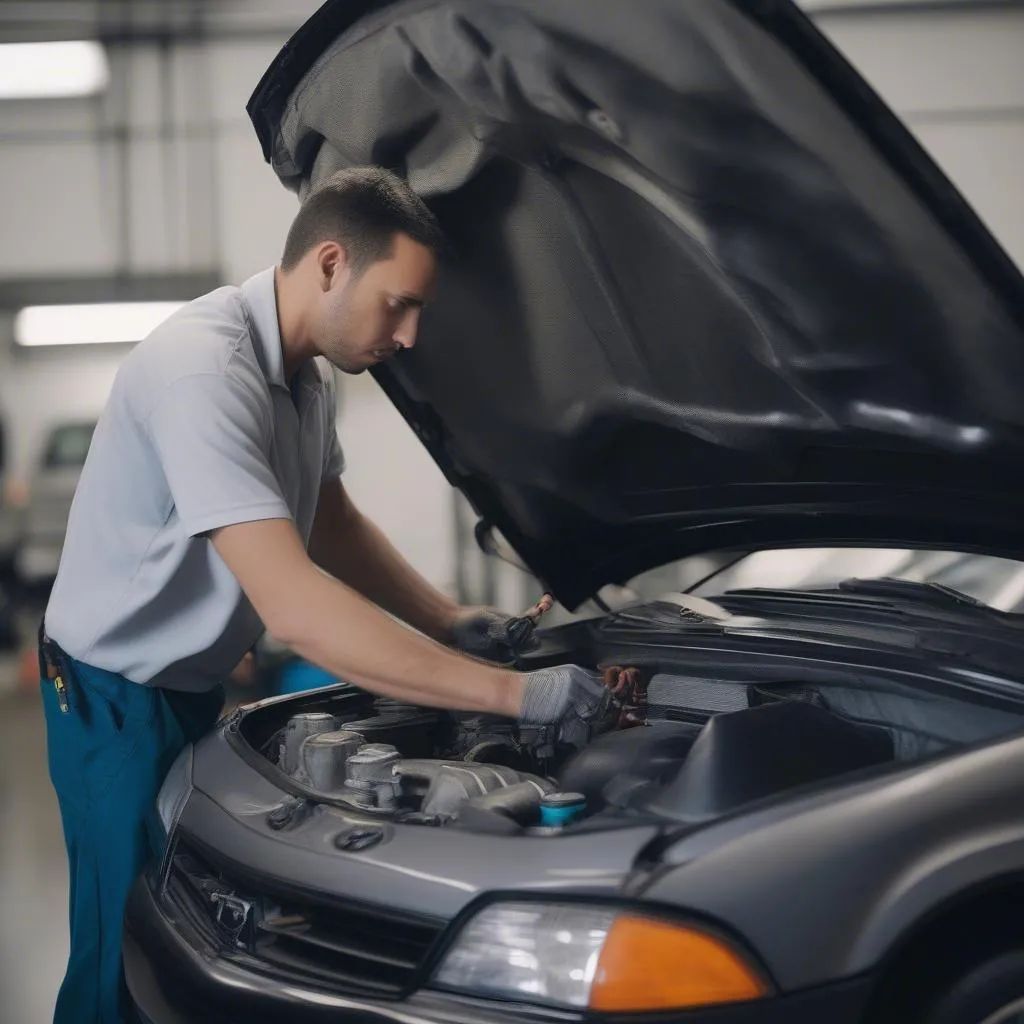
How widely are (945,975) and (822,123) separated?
2.83ft

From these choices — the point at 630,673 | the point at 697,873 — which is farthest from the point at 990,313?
the point at 630,673

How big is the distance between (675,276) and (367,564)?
36.4 inches

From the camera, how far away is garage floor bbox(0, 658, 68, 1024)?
2.57m

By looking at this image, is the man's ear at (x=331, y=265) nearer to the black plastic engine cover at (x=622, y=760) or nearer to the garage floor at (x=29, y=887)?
the black plastic engine cover at (x=622, y=760)

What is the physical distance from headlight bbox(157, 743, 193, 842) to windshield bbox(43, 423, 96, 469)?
563 centimetres

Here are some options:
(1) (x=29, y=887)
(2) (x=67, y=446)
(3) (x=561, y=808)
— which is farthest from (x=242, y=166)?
(3) (x=561, y=808)

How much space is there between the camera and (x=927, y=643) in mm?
1637

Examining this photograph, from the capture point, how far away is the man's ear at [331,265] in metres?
1.77

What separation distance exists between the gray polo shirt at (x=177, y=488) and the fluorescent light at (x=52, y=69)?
17.2ft

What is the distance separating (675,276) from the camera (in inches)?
64.7

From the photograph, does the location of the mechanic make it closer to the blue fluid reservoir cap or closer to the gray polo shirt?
the gray polo shirt

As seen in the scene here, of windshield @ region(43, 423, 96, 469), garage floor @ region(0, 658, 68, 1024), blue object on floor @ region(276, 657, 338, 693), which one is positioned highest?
windshield @ region(43, 423, 96, 469)

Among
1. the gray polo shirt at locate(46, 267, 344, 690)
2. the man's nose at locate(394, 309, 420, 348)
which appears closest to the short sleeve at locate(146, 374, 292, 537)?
the gray polo shirt at locate(46, 267, 344, 690)

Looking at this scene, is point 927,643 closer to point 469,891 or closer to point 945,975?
point 945,975
